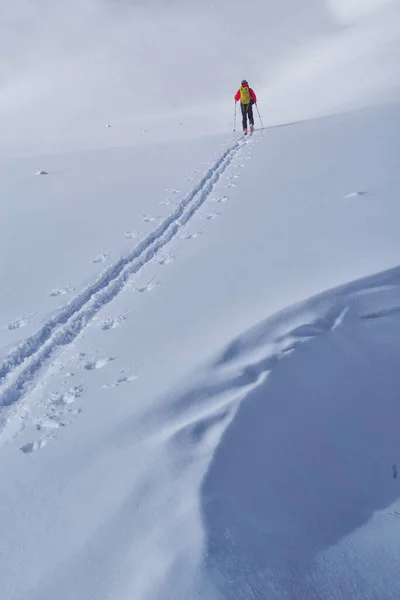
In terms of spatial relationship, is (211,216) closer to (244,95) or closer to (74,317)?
(74,317)

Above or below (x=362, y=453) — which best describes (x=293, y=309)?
above

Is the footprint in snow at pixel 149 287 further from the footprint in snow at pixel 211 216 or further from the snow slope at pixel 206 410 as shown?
the footprint in snow at pixel 211 216

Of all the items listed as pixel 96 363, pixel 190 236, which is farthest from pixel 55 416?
A: pixel 190 236

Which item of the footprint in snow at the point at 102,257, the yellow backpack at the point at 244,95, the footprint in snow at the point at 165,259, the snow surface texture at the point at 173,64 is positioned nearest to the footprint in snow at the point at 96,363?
the footprint in snow at the point at 165,259

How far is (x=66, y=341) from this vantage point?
14.8 ft

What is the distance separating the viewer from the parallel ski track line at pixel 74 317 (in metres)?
4.00

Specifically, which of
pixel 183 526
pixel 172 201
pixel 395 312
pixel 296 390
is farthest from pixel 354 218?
pixel 183 526

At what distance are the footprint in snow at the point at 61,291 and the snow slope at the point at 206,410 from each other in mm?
51

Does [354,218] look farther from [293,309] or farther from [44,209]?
[44,209]

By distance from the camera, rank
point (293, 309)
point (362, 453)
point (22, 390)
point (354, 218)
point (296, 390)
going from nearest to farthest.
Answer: point (362, 453) → point (296, 390) → point (22, 390) → point (293, 309) → point (354, 218)

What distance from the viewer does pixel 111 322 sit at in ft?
15.5

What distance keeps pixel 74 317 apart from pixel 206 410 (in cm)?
194

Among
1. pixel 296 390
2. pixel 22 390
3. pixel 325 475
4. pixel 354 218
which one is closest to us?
pixel 325 475

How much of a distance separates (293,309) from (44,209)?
→ 5.61 metres
